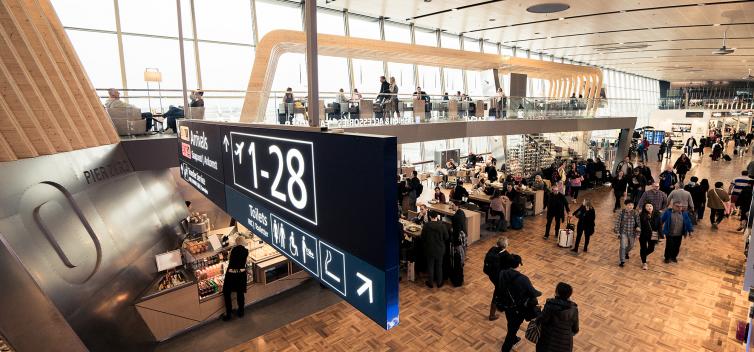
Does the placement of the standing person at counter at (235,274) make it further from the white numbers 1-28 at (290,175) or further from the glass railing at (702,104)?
the glass railing at (702,104)

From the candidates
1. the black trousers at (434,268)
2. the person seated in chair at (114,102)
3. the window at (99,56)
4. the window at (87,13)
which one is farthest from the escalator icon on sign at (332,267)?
the window at (87,13)

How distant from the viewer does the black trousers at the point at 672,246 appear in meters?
8.11

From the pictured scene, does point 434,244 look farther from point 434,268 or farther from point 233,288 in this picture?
point 233,288

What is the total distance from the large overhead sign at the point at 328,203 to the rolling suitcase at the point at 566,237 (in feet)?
28.0

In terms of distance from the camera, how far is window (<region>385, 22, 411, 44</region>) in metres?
16.2

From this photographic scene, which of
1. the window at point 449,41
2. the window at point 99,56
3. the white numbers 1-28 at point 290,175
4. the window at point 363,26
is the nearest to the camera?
the white numbers 1-28 at point 290,175

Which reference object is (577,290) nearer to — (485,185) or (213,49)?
(485,185)

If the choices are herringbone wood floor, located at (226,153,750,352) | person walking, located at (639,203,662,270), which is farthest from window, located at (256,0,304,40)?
person walking, located at (639,203,662,270)

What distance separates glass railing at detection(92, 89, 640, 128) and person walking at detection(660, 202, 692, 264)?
608 cm

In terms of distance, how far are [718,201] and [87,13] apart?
17280 millimetres

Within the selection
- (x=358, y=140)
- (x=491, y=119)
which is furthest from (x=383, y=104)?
(x=358, y=140)

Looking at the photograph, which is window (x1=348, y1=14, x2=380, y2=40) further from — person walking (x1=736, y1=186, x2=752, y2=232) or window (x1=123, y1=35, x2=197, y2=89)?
person walking (x1=736, y1=186, x2=752, y2=232)

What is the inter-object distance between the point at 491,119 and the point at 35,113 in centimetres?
1181

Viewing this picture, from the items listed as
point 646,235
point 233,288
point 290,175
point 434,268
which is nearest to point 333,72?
point 434,268
